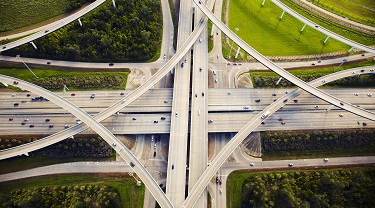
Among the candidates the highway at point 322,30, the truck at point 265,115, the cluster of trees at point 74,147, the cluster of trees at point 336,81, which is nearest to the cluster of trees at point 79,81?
the cluster of trees at point 74,147

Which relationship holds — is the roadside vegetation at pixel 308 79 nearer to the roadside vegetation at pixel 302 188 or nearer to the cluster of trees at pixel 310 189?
the roadside vegetation at pixel 302 188

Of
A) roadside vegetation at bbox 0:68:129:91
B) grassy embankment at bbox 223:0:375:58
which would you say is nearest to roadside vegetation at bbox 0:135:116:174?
roadside vegetation at bbox 0:68:129:91

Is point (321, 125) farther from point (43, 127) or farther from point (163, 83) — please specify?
point (43, 127)

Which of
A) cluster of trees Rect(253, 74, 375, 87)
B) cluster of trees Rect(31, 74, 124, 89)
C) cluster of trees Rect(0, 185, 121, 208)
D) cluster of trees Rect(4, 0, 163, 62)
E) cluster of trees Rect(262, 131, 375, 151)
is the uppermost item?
cluster of trees Rect(4, 0, 163, 62)

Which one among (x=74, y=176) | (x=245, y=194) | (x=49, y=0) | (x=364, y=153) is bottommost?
(x=245, y=194)

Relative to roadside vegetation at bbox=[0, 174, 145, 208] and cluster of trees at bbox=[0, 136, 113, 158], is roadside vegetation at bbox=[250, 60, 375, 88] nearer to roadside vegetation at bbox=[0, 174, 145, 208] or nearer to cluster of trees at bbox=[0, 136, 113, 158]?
roadside vegetation at bbox=[0, 174, 145, 208]

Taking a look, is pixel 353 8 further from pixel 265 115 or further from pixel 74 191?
pixel 74 191

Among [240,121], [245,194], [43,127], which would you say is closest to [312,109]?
[240,121]
